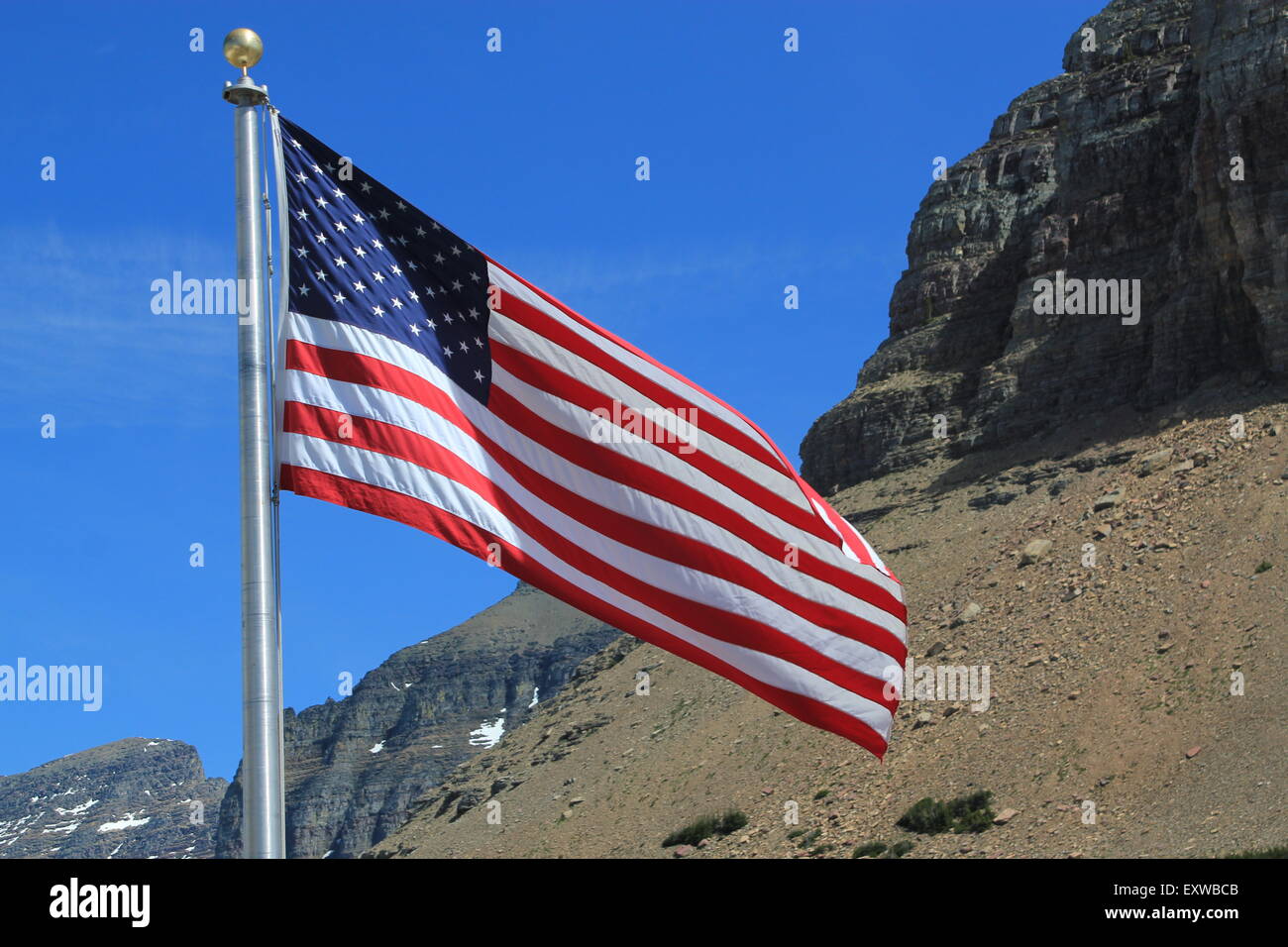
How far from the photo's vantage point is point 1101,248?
97438mm

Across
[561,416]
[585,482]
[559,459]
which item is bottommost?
[585,482]

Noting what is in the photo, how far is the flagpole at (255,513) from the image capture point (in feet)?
31.1

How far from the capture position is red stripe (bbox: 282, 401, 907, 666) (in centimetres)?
1108

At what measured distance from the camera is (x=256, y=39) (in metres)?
10.1

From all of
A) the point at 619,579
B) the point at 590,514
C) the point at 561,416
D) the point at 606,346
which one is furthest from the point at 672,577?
the point at 606,346

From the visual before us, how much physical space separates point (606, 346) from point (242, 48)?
11.4 feet

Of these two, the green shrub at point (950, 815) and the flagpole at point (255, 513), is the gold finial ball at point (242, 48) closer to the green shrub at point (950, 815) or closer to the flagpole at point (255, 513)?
the flagpole at point (255, 513)

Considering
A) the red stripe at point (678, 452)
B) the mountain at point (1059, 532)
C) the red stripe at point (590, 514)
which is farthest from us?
the mountain at point (1059, 532)

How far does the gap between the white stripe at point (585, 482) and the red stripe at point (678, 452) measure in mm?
343

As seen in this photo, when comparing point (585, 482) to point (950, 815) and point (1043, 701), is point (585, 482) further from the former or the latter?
point (1043, 701)

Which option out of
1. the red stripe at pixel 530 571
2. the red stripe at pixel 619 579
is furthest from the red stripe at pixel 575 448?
the red stripe at pixel 530 571

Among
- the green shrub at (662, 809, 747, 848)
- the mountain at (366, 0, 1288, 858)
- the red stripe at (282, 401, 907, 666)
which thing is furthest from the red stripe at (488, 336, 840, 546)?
the green shrub at (662, 809, 747, 848)
